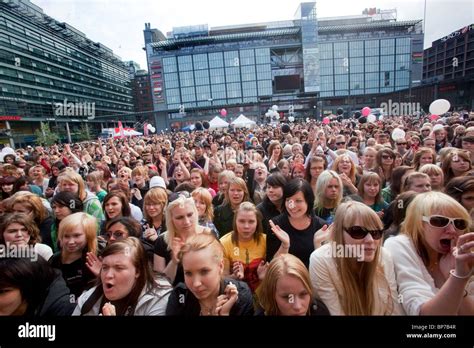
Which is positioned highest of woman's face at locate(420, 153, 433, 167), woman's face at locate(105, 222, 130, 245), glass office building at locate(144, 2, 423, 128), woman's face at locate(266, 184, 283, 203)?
glass office building at locate(144, 2, 423, 128)

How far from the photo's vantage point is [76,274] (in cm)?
194

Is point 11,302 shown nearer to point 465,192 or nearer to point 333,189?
point 333,189

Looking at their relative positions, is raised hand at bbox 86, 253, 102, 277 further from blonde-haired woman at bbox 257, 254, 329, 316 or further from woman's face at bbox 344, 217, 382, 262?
woman's face at bbox 344, 217, 382, 262

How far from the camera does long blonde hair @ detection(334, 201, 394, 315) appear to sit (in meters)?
1.47

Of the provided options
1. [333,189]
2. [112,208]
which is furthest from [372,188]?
[112,208]

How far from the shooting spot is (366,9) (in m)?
2.10

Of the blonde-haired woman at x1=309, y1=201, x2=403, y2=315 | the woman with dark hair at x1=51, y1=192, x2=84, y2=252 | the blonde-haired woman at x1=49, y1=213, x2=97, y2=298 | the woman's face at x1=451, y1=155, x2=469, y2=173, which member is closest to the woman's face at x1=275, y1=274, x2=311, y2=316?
the blonde-haired woman at x1=309, y1=201, x2=403, y2=315

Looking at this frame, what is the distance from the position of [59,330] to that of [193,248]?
1.02 m

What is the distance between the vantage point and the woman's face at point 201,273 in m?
1.48

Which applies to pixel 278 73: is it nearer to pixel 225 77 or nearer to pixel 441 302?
pixel 225 77

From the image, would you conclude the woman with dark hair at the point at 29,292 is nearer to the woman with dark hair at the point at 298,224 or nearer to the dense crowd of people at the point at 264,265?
the dense crowd of people at the point at 264,265

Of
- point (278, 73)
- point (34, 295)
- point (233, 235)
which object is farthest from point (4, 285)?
point (278, 73)

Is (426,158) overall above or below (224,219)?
above

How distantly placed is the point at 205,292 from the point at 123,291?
57 cm
